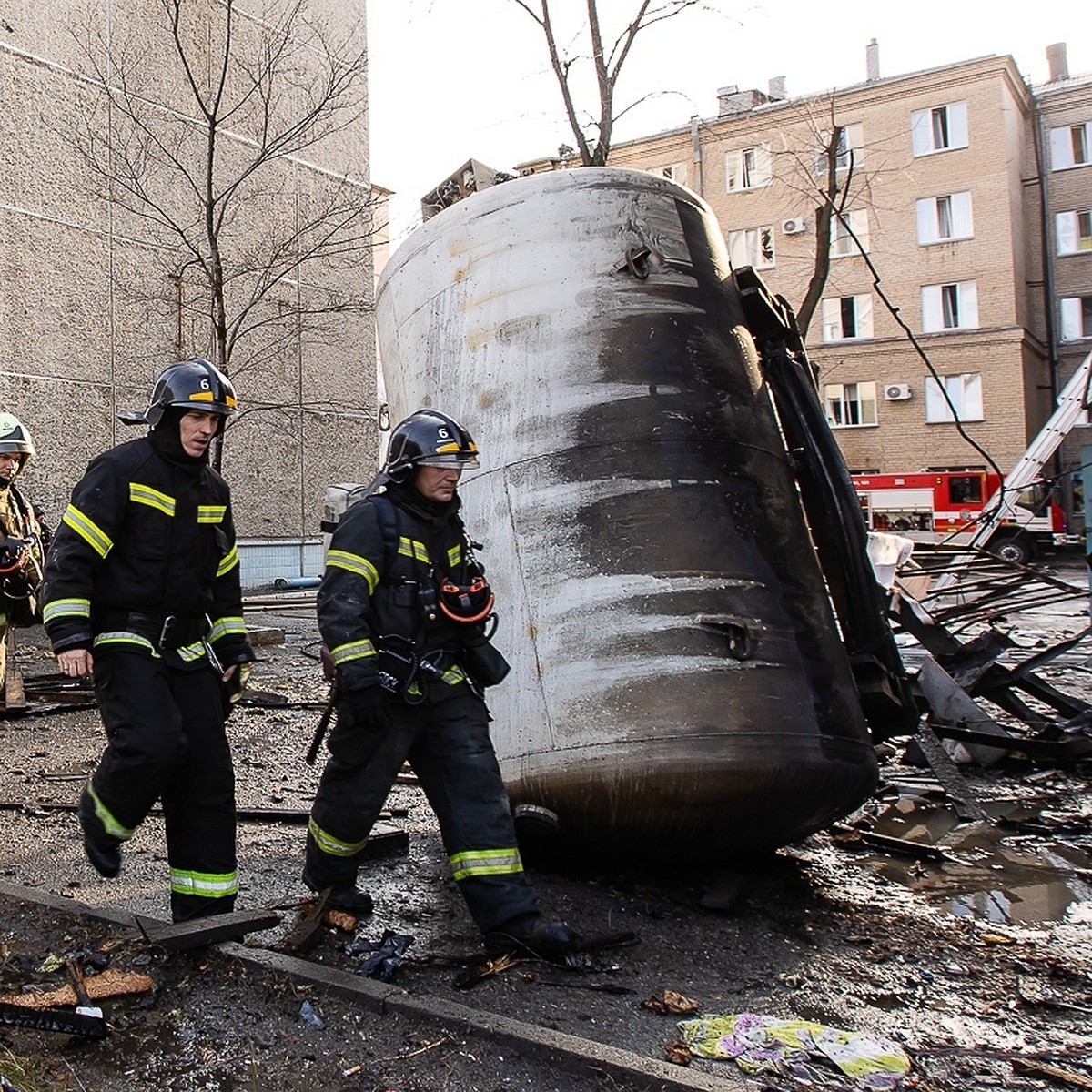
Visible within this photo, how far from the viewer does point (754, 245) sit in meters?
33.8

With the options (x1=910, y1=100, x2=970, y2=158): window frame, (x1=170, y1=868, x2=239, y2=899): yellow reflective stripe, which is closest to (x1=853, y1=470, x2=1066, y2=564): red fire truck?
(x1=910, y1=100, x2=970, y2=158): window frame

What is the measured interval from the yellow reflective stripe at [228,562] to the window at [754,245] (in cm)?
3155

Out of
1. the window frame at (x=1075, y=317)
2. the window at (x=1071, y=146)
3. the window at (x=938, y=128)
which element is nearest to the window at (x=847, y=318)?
the window at (x=938, y=128)

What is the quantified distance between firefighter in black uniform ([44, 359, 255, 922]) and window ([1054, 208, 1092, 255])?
111 feet

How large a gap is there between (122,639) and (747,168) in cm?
3321

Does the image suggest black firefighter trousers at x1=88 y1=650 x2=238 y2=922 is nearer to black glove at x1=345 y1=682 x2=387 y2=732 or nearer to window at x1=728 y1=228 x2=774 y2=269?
black glove at x1=345 y1=682 x2=387 y2=732

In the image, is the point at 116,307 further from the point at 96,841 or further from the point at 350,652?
the point at 350,652

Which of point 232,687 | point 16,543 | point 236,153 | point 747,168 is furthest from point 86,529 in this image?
point 747,168

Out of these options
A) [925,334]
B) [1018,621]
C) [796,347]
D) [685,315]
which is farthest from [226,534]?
[925,334]

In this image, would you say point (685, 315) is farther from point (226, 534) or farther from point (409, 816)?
point (409, 816)

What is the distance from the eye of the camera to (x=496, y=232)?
4766 mm

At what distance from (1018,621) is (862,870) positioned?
36.8ft

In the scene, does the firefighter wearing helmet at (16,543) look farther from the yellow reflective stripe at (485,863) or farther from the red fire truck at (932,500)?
the red fire truck at (932,500)

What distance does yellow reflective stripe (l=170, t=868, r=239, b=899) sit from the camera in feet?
11.9
